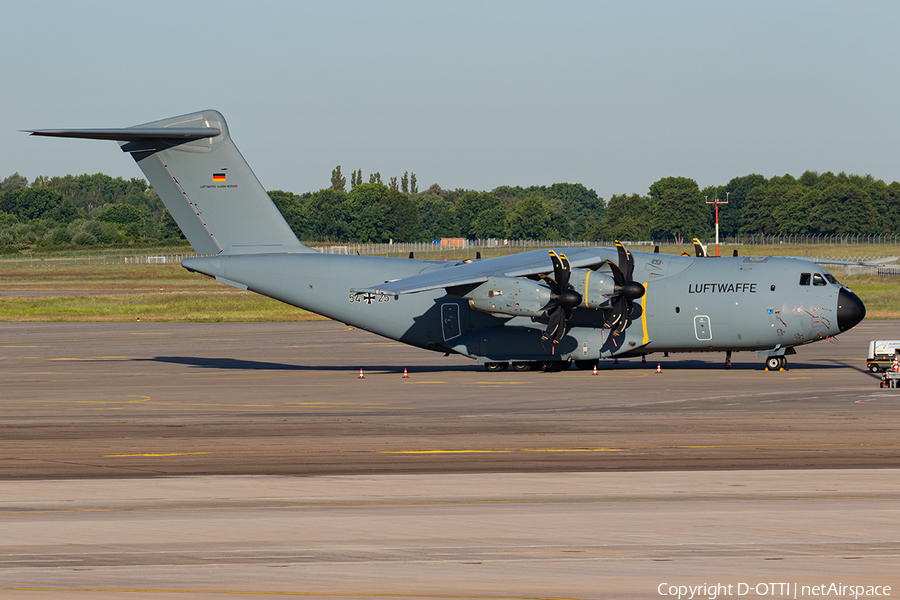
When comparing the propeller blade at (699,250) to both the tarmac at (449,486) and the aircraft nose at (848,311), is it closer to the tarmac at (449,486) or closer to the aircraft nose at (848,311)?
the tarmac at (449,486)

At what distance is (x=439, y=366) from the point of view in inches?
1352

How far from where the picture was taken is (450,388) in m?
27.7

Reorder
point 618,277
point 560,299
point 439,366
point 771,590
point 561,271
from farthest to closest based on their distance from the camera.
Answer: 1. point 439,366
2. point 618,277
3. point 561,271
4. point 560,299
5. point 771,590

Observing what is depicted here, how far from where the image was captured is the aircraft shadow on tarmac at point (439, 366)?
106ft

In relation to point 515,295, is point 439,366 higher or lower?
lower

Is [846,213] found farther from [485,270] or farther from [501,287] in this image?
[501,287]

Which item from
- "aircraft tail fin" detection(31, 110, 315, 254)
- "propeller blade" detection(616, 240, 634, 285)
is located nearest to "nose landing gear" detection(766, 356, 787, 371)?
"propeller blade" detection(616, 240, 634, 285)

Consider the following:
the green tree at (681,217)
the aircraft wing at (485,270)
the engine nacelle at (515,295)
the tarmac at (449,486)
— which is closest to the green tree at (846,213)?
the green tree at (681,217)

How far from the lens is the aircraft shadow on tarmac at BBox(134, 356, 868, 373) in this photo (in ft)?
106

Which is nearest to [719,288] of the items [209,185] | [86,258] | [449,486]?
[209,185]

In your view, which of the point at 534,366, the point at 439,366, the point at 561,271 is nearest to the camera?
the point at 561,271

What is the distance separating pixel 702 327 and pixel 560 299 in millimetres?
4530

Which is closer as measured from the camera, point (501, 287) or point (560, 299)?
point (560, 299)

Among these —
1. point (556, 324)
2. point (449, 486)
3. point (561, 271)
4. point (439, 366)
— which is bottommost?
point (439, 366)
